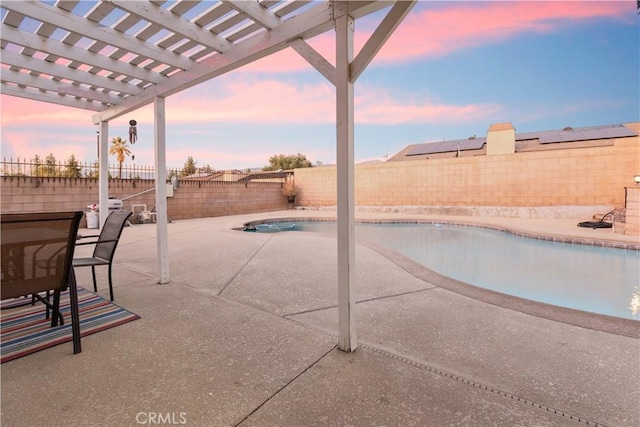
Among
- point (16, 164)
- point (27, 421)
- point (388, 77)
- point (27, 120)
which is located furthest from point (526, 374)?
point (388, 77)

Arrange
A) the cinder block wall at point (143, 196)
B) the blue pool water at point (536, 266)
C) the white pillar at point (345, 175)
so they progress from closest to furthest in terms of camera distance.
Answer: the white pillar at point (345, 175), the blue pool water at point (536, 266), the cinder block wall at point (143, 196)

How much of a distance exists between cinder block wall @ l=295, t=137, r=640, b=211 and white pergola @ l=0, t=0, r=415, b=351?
36.6 feet

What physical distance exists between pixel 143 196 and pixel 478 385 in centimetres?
1095

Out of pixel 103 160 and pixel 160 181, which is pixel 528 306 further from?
pixel 103 160

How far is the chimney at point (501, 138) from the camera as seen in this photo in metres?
19.8

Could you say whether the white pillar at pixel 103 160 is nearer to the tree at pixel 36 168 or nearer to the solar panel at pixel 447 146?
the tree at pixel 36 168

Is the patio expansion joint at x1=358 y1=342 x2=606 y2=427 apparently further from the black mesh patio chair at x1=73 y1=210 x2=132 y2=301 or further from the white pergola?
the black mesh patio chair at x1=73 y1=210 x2=132 y2=301

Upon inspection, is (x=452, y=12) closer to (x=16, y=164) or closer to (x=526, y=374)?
(x=526, y=374)

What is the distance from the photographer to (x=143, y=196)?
10.1 m

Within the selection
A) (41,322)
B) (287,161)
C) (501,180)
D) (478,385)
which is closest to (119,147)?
(287,161)

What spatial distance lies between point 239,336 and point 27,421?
43.1 inches

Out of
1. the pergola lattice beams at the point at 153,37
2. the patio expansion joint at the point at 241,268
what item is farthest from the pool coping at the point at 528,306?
the pergola lattice beams at the point at 153,37

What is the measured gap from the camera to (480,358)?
188 centimetres

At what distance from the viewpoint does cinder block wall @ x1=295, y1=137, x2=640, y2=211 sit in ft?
31.7
